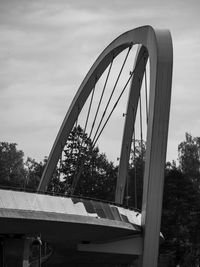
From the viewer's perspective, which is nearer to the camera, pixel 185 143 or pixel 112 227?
pixel 112 227

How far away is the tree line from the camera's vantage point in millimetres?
82875

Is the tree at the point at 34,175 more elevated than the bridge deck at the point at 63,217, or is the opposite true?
the tree at the point at 34,175

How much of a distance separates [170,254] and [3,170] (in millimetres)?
51763

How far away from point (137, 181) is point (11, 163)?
42.8 metres

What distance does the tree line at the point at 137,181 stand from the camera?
272 ft

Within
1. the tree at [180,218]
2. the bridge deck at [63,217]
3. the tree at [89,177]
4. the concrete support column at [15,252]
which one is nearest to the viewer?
the bridge deck at [63,217]

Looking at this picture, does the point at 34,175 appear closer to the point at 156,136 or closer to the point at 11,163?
the point at 11,163

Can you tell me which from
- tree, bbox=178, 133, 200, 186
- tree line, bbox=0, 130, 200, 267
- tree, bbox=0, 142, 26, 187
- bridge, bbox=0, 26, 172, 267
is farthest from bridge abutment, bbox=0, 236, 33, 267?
tree, bbox=0, 142, 26, 187

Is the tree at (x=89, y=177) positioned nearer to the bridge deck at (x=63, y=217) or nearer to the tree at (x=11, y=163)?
the tree at (x=11, y=163)

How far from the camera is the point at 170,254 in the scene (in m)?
81.9

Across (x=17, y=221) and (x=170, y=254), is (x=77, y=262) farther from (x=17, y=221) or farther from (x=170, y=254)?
(x=170, y=254)

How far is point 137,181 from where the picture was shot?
97.8 meters

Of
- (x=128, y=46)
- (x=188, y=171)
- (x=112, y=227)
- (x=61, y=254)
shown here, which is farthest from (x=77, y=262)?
(x=188, y=171)

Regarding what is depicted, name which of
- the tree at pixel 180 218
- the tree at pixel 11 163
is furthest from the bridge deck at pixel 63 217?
the tree at pixel 11 163
